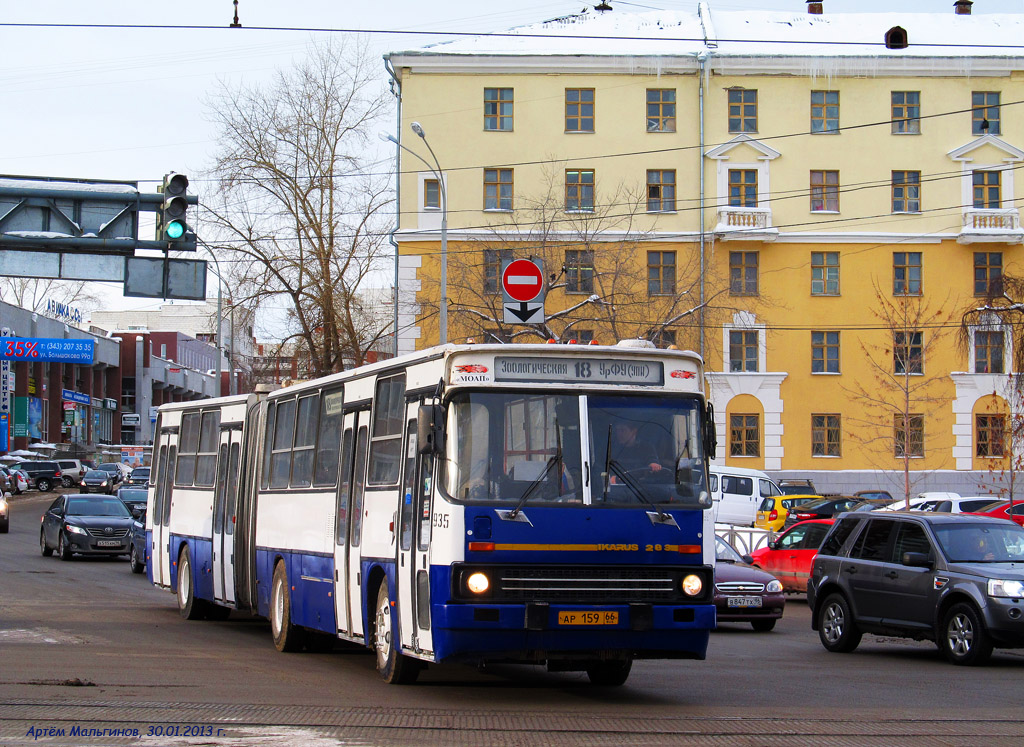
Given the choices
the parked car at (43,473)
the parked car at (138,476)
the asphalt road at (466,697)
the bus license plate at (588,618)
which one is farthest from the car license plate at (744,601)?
the parked car at (43,473)

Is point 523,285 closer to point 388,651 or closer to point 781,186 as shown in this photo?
point 388,651

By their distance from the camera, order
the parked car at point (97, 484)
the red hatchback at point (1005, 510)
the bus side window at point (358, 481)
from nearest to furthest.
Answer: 1. the bus side window at point (358, 481)
2. the red hatchback at point (1005, 510)
3. the parked car at point (97, 484)

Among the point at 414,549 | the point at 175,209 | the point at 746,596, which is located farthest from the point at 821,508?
the point at 414,549

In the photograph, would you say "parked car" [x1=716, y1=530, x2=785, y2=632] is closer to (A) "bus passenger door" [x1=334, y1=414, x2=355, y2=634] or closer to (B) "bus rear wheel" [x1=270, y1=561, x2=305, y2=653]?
(B) "bus rear wheel" [x1=270, y1=561, x2=305, y2=653]

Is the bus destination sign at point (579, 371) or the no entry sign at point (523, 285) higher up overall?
the no entry sign at point (523, 285)

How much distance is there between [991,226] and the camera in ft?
180

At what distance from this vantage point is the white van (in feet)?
125

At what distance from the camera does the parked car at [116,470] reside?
72000 mm

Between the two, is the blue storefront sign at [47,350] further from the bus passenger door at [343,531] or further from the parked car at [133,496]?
the bus passenger door at [343,531]

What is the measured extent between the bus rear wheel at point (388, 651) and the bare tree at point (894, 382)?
43.2 meters

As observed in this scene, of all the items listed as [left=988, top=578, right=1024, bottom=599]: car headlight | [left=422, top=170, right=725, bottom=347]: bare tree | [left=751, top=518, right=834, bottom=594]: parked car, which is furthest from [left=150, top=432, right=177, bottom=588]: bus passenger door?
[left=422, top=170, right=725, bottom=347]: bare tree

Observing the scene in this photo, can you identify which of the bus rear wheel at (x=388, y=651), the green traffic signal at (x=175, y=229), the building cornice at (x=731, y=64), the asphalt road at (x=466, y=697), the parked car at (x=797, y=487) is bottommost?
the asphalt road at (x=466, y=697)

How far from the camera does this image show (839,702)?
37.7 feet

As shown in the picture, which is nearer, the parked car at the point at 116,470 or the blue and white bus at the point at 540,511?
the blue and white bus at the point at 540,511
